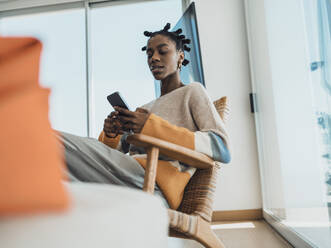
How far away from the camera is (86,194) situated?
1.12 ft

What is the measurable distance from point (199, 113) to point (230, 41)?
1634mm

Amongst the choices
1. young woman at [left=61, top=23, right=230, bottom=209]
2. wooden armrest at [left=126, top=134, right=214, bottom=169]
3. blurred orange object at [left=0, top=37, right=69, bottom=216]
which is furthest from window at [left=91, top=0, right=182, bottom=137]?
blurred orange object at [left=0, top=37, right=69, bottom=216]

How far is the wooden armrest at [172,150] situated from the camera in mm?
737

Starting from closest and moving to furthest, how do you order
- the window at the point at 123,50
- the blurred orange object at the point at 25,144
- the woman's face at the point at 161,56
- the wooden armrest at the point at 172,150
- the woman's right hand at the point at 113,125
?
the blurred orange object at the point at 25,144 < the wooden armrest at the point at 172,150 < the woman's right hand at the point at 113,125 < the woman's face at the point at 161,56 < the window at the point at 123,50

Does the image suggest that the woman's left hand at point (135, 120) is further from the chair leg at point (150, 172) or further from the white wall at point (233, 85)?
the white wall at point (233, 85)

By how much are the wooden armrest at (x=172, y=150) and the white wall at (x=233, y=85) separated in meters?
1.53

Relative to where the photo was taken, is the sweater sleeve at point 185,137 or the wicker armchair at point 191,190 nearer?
the wicker armchair at point 191,190

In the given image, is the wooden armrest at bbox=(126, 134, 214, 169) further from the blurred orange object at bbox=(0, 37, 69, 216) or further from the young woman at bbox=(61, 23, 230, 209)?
the blurred orange object at bbox=(0, 37, 69, 216)

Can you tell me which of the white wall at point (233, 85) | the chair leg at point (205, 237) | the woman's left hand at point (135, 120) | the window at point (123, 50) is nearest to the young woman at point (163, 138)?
the woman's left hand at point (135, 120)

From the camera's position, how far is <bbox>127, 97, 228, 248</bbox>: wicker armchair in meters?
0.77

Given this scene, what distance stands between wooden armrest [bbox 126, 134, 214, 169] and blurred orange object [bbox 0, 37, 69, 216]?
45 cm

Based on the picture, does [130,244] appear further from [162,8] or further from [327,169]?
[162,8]

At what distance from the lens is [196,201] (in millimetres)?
1051

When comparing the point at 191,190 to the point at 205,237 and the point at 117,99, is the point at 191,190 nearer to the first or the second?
the point at 205,237
